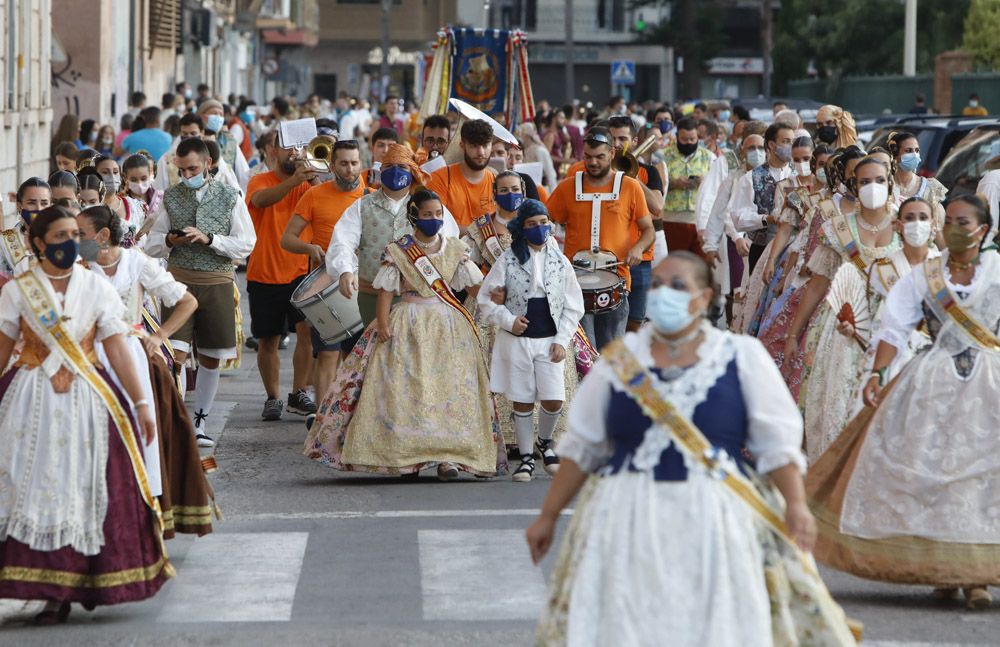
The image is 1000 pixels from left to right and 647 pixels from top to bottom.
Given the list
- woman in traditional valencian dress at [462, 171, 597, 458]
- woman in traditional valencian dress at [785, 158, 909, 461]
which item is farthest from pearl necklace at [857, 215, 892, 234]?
woman in traditional valencian dress at [462, 171, 597, 458]

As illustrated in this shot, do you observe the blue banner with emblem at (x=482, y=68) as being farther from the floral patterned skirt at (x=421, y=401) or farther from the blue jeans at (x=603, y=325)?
the floral patterned skirt at (x=421, y=401)

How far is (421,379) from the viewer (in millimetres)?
10695

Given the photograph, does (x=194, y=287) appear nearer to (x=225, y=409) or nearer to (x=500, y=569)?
(x=225, y=409)

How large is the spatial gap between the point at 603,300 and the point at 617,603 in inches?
265

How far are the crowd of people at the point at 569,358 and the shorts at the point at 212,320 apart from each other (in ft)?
0.08

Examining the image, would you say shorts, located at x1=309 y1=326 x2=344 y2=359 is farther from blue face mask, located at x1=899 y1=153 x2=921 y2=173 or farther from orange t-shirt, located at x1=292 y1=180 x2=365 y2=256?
blue face mask, located at x1=899 y1=153 x2=921 y2=173

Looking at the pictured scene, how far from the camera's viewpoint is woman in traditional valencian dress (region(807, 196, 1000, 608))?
783 centimetres

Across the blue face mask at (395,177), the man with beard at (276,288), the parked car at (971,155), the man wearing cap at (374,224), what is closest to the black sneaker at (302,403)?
the man with beard at (276,288)

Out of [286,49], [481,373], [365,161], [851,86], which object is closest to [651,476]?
[481,373]

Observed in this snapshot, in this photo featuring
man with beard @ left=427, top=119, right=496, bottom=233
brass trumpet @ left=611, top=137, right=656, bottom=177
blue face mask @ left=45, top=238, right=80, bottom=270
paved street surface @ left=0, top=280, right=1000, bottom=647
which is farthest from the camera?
brass trumpet @ left=611, top=137, right=656, bottom=177

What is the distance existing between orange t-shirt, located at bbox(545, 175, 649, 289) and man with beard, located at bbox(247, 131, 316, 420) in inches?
67.5

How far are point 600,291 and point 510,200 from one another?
982mm

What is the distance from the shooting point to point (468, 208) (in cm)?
1219

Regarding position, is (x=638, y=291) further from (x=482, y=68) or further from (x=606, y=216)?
(x=482, y=68)
